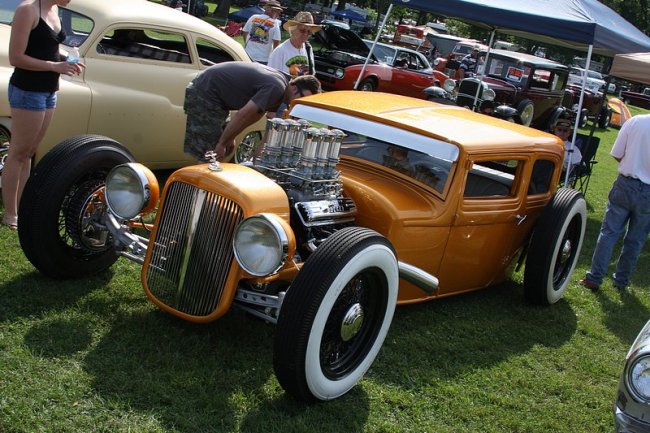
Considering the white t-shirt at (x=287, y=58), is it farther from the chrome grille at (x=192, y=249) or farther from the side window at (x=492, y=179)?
the chrome grille at (x=192, y=249)

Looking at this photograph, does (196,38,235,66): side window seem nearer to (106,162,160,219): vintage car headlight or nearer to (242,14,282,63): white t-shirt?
(242,14,282,63): white t-shirt

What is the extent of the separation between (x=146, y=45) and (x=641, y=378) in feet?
16.4

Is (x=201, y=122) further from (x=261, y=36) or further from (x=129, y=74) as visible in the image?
(x=261, y=36)

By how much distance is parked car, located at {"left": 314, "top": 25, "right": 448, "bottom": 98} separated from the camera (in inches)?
621

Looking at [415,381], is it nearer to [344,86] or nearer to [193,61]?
[193,61]

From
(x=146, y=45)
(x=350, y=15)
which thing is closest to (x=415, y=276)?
(x=146, y=45)

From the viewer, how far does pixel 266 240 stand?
3.20 meters

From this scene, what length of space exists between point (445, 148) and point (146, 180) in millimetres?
1781

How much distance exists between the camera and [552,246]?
480 cm

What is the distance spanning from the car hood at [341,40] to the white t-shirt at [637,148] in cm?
1398

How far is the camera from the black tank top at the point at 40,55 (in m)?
4.33

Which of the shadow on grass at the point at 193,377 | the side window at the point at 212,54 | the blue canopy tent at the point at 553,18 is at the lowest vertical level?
the shadow on grass at the point at 193,377

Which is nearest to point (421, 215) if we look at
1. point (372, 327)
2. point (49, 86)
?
point (372, 327)

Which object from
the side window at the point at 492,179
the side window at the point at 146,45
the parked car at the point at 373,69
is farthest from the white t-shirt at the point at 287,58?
the parked car at the point at 373,69
